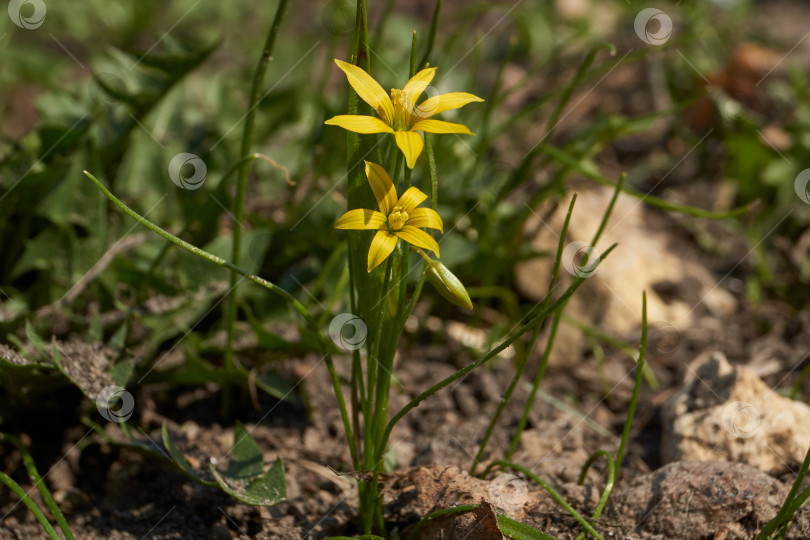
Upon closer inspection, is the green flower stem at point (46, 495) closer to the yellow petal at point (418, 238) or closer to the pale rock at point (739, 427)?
the yellow petal at point (418, 238)

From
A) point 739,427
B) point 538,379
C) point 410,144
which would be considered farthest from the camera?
point 739,427

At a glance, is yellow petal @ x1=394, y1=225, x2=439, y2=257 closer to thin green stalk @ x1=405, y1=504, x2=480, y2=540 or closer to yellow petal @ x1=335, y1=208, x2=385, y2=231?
yellow petal @ x1=335, y1=208, x2=385, y2=231

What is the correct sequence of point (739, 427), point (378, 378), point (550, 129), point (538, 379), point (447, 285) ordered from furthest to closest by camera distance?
1. point (550, 129)
2. point (739, 427)
3. point (538, 379)
4. point (378, 378)
5. point (447, 285)

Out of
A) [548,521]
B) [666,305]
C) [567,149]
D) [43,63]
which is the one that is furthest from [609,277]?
[43,63]

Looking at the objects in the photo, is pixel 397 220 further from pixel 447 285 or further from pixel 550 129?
pixel 550 129

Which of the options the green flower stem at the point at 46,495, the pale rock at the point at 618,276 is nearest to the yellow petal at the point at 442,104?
the green flower stem at the point at 46,495

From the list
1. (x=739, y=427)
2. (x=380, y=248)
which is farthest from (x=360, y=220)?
(x=739, y=427)

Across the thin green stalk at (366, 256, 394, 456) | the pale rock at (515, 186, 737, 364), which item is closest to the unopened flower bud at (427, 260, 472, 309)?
the thin green stalk at (366, 256, 394, 456)
